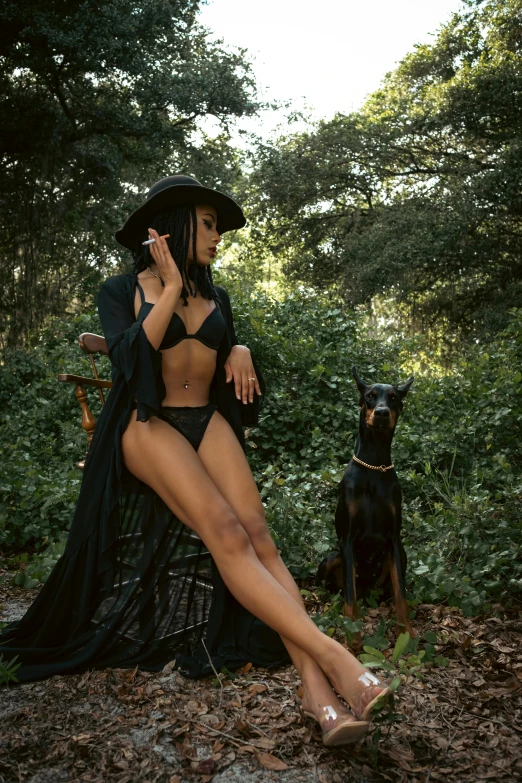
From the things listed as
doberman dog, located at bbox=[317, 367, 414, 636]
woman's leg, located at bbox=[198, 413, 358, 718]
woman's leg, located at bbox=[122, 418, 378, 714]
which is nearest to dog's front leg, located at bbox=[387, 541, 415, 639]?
doberman dog, located at bbox=[317, 367, 414, 636]

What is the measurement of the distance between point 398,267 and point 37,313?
6881mm

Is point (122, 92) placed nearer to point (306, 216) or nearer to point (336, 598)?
point (306, 216)

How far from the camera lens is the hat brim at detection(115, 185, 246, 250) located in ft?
9.66

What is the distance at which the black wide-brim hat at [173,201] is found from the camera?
2.94 meters

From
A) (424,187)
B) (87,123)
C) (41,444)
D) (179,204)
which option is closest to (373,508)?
(179,204)

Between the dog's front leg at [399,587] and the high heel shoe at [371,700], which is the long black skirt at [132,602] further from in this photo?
the high heel shoe at [371,700]

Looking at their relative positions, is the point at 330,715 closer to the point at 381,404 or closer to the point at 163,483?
the point at 163,483

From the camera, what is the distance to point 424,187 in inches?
555

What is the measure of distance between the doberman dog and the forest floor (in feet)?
1.65

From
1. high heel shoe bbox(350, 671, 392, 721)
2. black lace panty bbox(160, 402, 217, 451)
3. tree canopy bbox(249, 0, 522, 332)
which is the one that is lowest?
high heel shoe bbox(350, 671, 392, 721)

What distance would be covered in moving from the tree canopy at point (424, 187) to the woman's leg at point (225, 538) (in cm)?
1086

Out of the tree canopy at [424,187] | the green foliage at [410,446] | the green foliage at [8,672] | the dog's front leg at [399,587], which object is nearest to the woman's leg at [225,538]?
the green foliage at [8,672]

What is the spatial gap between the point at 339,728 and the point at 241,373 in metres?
1.52

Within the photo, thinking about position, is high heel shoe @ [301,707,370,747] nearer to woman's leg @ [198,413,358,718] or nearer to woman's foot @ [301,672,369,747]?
woman's foot @ [301,672,369,747]
